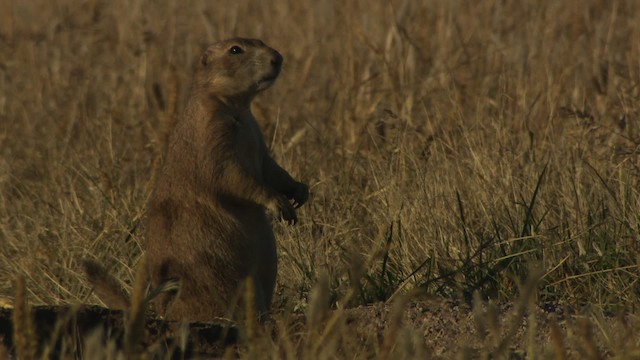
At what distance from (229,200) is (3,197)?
2.02m

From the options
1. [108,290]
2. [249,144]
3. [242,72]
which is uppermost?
[242,72]

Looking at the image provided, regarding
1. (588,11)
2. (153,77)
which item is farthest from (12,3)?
(588,11)

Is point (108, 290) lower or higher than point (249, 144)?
lower

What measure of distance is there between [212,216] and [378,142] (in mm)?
2302

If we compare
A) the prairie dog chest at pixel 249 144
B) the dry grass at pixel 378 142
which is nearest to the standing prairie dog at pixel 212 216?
the prairie dog chest at pixel 249 144

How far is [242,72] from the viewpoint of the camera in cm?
481

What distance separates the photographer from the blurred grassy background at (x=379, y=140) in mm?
4688

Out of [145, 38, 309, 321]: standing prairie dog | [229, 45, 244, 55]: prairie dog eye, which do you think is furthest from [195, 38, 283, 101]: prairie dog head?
[145, 38, 309, 321]: standing prairie dog

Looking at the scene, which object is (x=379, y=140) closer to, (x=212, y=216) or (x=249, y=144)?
(x=249, y=144)

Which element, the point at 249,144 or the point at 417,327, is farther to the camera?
the point at 249,144

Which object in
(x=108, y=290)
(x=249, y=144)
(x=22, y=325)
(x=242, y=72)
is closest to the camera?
(x=22, y=325)

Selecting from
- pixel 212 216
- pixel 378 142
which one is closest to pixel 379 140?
pixel 378 142

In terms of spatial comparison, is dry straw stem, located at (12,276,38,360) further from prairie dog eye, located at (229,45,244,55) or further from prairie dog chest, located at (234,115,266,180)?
prairie dog eye, located at (229,45,244,55)

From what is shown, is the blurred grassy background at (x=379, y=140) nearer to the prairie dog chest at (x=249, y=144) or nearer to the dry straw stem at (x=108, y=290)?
the prairie dog chest at (x=249, y=144)
